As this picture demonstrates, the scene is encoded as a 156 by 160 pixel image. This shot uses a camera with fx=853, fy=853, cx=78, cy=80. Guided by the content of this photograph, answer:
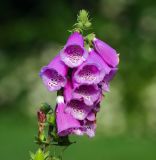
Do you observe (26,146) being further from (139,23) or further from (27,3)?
(27,3)

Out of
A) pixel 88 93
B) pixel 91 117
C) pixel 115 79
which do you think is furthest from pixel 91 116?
→ pixel 115 79

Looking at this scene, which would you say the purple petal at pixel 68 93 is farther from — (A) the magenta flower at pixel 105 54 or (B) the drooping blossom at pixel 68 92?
(A) the magenta flower at pixel 105 54

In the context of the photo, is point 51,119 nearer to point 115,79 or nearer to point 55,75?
point 55,75

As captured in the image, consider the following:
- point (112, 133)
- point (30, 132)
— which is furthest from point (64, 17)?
point (30, 132)

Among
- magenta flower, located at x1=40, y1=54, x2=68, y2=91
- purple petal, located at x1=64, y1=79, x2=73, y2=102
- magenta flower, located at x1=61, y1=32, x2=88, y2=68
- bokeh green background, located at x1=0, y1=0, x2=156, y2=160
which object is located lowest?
purple petal, located at x1=64, y1=79, x2=73, y2=102

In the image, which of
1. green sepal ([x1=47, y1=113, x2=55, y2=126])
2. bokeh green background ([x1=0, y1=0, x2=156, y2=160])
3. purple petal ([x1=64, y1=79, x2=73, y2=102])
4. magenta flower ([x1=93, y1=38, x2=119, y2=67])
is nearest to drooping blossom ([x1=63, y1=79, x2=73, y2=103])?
purple petal ([x1=64, y1=79, x2=73, y2=102])

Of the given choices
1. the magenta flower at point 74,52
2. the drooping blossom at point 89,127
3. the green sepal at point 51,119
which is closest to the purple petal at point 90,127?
the drooping blossom at point 89,127

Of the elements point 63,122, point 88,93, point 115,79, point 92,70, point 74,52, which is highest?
point 115,79

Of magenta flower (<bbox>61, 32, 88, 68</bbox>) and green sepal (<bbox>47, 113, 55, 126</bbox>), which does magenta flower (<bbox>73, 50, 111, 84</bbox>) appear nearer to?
magenta flower (<bbox>61, 32, 88, 68</bbox>)
